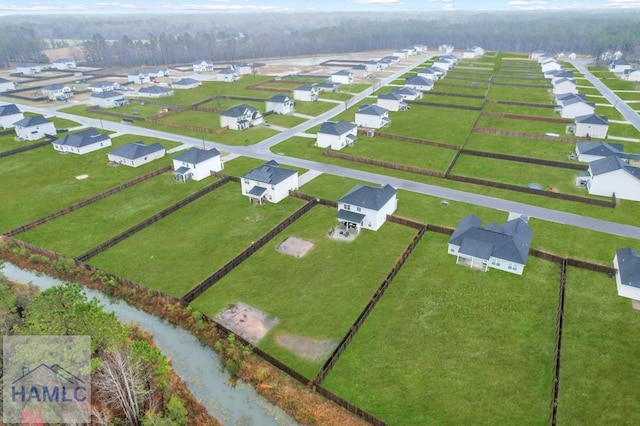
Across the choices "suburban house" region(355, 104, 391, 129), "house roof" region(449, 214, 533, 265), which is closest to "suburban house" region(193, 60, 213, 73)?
"suburban house" region(355, 104, 391, 129)

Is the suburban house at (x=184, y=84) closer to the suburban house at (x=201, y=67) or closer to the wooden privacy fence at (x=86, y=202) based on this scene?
the suburban house at (x=201, y=67)

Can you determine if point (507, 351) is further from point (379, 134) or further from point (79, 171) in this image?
point (79, 171)

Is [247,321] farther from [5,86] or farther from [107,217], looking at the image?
[5,86]

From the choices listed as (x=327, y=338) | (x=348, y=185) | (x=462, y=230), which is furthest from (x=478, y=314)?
(x=348, y=185)

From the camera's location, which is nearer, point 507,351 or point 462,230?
point 507,351

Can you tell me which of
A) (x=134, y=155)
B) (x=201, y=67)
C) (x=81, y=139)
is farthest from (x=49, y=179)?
(x=201, y=67)

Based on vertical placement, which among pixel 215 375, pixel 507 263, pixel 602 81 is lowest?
pixel 215 375

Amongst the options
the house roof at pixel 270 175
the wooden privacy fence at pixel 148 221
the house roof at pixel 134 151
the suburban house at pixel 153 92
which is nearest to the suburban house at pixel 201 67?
the suburban house at pixel 153 92
